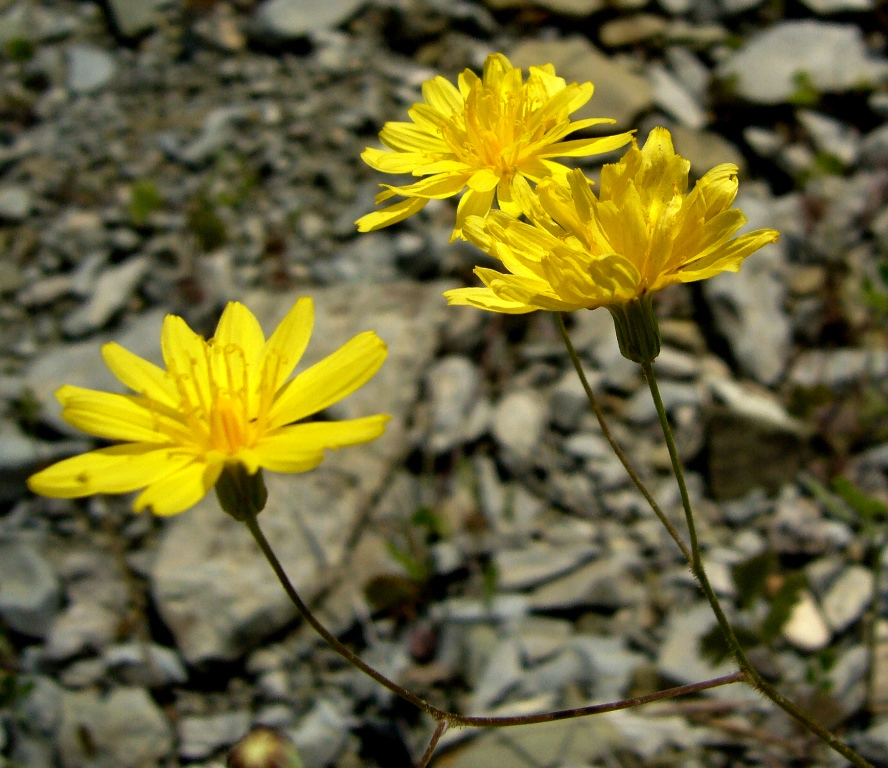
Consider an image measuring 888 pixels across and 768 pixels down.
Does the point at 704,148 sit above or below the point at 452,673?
above

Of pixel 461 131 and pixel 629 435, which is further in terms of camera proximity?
pixel 629 435

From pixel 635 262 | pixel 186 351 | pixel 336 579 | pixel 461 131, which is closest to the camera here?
pixel 635 262

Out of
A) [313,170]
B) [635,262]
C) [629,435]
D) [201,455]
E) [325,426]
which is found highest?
[635,262]

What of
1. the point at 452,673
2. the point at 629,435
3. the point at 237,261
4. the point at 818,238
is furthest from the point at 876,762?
the point at 237,261

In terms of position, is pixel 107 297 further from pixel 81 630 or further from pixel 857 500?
pixel 857 500

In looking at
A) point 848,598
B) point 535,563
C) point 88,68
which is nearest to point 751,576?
point 848,598

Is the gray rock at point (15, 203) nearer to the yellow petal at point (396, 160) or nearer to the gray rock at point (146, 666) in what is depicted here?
the gray rock at point (146, 666)

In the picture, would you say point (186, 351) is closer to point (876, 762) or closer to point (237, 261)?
point (876, 762)

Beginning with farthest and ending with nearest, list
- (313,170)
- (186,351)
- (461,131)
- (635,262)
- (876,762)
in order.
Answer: (313,170) → (876,762) → (461,131) → (186,351) → (635,262)

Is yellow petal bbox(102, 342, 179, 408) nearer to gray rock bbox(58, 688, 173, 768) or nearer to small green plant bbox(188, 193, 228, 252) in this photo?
gray rock bbox(58, 688, 173, 768)
